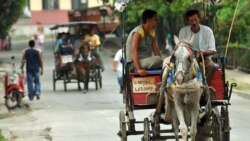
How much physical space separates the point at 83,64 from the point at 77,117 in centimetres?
846

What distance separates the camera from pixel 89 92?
28.4m

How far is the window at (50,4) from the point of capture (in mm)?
86244

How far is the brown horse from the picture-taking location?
2828 cm

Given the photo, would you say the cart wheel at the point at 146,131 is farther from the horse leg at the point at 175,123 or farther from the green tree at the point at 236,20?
the green tree at the point at 236,20

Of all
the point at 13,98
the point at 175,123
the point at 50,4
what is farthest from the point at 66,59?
the point at 50,4

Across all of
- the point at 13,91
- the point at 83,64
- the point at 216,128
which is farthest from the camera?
the point at 83,64

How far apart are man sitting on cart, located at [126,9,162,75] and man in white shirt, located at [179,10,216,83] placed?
22.3 inches

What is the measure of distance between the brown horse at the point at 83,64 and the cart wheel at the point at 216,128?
16.5m

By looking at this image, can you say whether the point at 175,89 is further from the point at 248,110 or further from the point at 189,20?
the point at 248,110

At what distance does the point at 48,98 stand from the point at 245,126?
10.4 meters

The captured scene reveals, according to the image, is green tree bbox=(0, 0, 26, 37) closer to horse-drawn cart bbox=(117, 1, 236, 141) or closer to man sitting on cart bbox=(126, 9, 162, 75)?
man sitting on cart bbox=(126, 9, 162, 75)

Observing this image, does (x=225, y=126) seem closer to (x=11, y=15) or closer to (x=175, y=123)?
(x=175, y=123)

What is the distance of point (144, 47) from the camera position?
13.0 m

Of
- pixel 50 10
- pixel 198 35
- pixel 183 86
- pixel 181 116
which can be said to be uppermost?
pixel 198 35
